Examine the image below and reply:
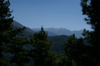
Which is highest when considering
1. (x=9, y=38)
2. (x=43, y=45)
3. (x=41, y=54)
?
(x=9, y=38)

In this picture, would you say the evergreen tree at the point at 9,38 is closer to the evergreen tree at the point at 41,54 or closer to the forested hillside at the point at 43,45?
the forested hillside at the point at 43,45

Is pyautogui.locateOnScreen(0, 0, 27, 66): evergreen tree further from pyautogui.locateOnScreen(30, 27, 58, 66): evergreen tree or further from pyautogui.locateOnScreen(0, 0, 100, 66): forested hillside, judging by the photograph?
pyautogui.locateOnScreen(30, 27, 58, 66): evergreen tree

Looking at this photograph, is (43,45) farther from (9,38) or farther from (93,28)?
(93,28)

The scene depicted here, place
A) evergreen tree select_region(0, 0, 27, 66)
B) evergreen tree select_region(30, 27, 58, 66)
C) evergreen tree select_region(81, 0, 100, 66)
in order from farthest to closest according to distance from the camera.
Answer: evergreen tree select_region(30, 27, 58, 66), evergreen tree select_region(0, 0, 27, 66), evergreen tree select_region(81, 0, 100, 66)

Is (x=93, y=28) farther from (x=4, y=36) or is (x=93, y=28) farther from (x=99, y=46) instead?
(x=4, y=36)

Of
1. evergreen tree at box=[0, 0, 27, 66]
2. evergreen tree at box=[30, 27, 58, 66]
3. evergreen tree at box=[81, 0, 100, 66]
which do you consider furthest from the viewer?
evergreen tree at box=[30, 27, 58, 66]

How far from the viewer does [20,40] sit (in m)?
17.2

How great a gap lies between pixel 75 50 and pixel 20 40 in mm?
8880

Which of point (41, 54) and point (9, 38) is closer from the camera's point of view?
point (9, 38)

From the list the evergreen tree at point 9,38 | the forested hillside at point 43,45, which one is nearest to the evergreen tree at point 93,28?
the forested hillside at point 43,45

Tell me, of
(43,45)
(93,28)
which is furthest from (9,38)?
(93,28)

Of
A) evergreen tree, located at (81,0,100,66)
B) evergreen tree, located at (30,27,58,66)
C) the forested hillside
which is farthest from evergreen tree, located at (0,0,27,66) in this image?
evergreen tree, located at (81,0,100,66)

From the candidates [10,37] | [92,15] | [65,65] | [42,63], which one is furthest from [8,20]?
[65,65]

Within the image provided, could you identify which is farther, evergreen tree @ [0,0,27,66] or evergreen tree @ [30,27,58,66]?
evergreen tree @ [30,27,58,66]
